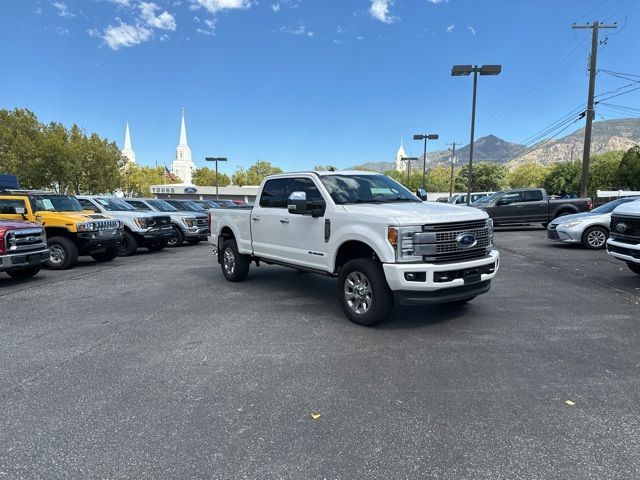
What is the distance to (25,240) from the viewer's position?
8.70 m

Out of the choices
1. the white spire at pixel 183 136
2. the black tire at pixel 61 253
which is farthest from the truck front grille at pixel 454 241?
the white spire at pixel 183 136

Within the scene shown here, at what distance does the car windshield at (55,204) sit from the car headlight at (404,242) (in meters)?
10.1

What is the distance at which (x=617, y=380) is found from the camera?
3.92 metres

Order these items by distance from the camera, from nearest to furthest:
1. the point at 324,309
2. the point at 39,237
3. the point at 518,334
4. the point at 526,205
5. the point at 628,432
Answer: the point at 628,432, the point at 518,334, the point at 324,309, the point at 39,237, the point at 526,205

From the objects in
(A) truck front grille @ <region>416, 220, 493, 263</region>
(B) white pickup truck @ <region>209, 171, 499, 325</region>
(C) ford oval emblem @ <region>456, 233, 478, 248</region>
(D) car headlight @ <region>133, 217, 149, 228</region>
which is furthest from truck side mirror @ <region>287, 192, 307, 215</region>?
(D) car headlight @ <region>133, 217, 149, 228</region>

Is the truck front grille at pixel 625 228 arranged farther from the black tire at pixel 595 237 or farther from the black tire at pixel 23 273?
the black tire at pixel 23 273

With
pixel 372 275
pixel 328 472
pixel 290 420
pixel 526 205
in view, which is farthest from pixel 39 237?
pixel 526 205

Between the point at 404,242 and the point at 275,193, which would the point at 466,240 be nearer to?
the point at 404,242

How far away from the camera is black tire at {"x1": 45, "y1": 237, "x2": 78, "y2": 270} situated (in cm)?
1088

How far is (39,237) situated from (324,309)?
657cm

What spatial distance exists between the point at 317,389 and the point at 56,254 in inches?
387

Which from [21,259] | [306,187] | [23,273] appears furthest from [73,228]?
[306,187]

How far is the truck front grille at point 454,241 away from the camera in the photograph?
519 centimetres

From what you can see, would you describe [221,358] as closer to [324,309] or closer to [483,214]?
[324,309]
